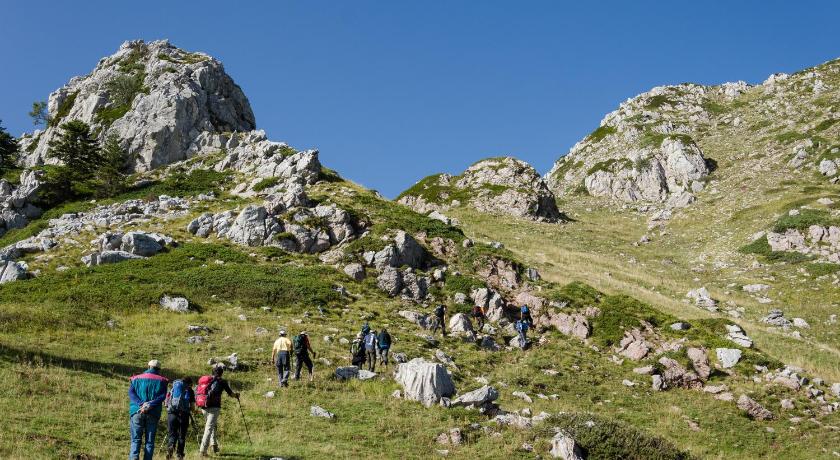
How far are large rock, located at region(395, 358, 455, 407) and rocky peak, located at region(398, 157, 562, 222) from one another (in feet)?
181

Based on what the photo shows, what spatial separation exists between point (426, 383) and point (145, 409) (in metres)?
9.96

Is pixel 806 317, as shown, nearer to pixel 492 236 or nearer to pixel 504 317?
pixel 504 317

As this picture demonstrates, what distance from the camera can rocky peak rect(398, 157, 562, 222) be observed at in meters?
74.4

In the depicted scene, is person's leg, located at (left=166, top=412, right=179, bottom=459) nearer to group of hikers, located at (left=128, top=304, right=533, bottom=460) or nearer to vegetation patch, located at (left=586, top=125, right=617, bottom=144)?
group of hikers, located at (left=128, top=304, right=533, bottom=460)

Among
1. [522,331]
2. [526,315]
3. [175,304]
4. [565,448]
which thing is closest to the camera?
[565,448]

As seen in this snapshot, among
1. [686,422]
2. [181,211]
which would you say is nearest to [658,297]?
[686,422]

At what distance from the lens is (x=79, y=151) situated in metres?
59.8

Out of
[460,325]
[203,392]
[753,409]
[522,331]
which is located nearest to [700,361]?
[753,409]

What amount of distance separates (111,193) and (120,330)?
119 feet

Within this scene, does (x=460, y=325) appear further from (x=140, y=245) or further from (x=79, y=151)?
(x=79, y=151)

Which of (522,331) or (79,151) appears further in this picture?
(79,151)

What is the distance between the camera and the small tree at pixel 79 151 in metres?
58.7

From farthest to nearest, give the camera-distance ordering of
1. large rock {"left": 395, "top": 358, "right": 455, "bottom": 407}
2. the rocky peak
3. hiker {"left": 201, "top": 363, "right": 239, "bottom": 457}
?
the rocky peak < large rock {"left": 395, "top": 358, "right": 455, "bottom": 407} < hiker {"left": 201, "top": 363, "right": 239, "bottom": 457}

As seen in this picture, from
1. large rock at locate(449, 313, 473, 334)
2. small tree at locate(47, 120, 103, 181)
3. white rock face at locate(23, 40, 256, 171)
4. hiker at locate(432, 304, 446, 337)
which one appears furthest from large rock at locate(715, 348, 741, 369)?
small tree at locate(47, 120, 103, 181)
